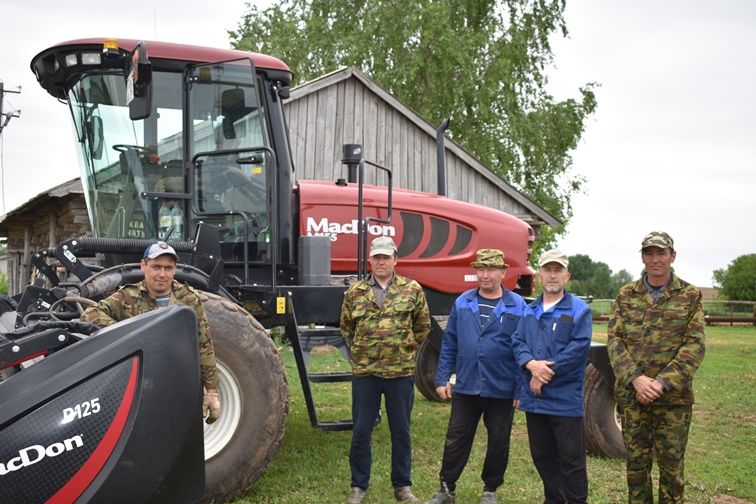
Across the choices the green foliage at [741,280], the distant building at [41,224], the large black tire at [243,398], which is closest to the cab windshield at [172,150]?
the large black tire at [243,398]

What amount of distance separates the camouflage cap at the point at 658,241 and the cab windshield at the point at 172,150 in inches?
109

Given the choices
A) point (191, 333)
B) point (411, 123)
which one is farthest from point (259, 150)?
point (411, 123)

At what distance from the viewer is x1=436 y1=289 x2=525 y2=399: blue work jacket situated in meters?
5.36

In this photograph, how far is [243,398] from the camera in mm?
5461

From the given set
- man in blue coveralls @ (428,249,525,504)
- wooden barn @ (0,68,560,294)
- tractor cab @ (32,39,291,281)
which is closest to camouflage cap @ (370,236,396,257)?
man in blue coveralls @ (428,249,525,504)

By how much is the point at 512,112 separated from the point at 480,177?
29.7 ft

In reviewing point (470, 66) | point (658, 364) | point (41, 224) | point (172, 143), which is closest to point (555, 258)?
point (658, 364)

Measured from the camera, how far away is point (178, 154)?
20.4 ft

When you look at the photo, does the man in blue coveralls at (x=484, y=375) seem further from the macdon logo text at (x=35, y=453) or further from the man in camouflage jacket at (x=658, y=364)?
the macdon logo text at (x=35, y=453)

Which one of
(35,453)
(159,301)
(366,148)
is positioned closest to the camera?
(35,453)

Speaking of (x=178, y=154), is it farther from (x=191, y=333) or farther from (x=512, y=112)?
(x=512, y=112)

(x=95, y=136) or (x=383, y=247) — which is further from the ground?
(x=95, y=136)

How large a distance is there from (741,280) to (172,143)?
42072mm

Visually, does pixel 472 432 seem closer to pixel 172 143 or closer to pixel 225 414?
pixel 225 414
